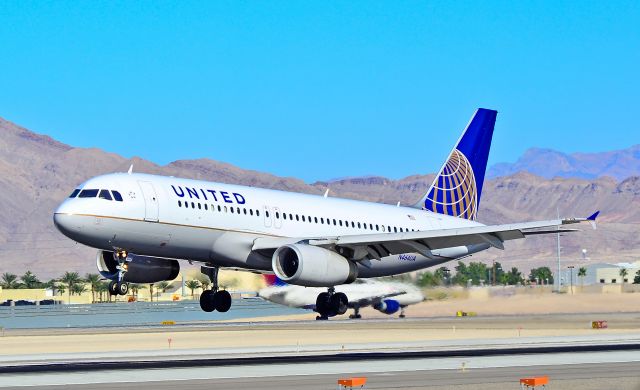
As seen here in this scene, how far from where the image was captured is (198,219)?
5212 centimetres

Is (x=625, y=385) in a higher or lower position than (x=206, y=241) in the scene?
lower

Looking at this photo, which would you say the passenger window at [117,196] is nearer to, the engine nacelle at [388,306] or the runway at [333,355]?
the runway at [333,355]

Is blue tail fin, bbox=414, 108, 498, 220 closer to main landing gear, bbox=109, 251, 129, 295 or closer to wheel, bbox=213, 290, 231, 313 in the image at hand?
wheel, bbox=213, 290, 231, 313

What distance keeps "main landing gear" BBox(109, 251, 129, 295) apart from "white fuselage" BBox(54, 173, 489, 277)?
633mm

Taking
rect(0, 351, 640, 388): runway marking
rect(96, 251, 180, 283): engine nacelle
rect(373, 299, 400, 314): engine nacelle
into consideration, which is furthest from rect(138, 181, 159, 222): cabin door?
rect(373, 299, 400, 314): engine nacelle

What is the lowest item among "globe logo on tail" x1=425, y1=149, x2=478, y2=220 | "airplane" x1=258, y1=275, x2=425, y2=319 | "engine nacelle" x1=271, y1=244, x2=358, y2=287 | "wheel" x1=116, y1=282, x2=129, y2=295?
"airplane" x1=258, y1=275, x2=425, y2=319

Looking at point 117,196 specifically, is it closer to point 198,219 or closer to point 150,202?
point 150,202

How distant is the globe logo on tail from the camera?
69.7 meters

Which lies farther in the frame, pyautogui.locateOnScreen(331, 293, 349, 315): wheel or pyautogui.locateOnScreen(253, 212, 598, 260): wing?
pyautogui.locateOnScreen(331, 293, 349, 315): wheel

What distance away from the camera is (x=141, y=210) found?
50.2 metres

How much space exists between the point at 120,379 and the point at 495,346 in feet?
68.0

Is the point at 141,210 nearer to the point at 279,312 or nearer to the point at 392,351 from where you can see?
the point at 392,351

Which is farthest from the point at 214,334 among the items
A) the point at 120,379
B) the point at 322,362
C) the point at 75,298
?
the point at 75,298

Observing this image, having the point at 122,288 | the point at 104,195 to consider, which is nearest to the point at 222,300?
the point at 122,288
